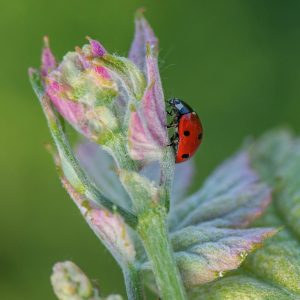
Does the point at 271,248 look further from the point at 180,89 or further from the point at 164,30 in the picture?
the point at 164,30

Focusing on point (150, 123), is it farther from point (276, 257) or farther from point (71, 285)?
point (276, 257)

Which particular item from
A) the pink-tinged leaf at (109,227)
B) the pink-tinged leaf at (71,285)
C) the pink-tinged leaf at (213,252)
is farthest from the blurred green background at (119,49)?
the pink-tinged leaf at (71,285)

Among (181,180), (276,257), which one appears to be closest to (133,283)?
(276,257)

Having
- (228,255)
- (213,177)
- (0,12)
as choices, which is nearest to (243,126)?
(0,12)

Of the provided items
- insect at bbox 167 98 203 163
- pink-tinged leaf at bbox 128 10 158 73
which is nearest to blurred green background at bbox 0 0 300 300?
insect at bbox 167 98 203 163

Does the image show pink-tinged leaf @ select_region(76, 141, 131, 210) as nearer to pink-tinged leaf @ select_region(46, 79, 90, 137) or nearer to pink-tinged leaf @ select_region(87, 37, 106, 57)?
pink-tinged leaf @ select_region(46, 79, 90, 137)

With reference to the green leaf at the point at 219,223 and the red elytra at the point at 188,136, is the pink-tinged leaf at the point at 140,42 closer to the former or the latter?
the red elytra at the point at 188,136
